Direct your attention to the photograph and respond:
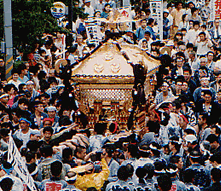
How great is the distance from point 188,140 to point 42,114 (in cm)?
324

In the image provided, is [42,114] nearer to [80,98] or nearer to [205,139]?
[80,98]

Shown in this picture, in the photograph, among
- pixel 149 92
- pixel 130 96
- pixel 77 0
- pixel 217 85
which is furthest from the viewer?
pixel 77 0

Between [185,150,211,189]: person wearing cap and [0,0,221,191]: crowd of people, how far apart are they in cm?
1

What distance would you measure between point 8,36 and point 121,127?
488cm

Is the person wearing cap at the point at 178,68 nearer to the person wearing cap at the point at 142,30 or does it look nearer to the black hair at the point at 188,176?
the person wearing cap at the point at 142,30

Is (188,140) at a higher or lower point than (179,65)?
lower

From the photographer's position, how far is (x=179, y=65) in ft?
48.5

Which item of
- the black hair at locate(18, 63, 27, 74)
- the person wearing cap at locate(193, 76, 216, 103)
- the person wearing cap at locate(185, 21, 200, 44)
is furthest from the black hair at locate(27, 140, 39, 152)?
the person wearing cap at locate(185, 21, 200, 44)

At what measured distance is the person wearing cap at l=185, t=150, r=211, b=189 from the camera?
29.3 ft

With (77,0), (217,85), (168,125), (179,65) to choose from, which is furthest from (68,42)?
(168,125)

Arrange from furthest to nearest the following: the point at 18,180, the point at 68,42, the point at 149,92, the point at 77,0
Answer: the point at 77,0 → the point at 68,42 → the point at 149,92 → the point at 18,180

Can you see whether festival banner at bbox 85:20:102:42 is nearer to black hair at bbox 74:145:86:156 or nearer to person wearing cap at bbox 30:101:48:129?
person wearing cap at bbox 30:101:48:129

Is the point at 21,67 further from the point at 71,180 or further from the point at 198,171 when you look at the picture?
the point at 198,171

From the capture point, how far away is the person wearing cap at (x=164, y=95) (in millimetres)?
12805
